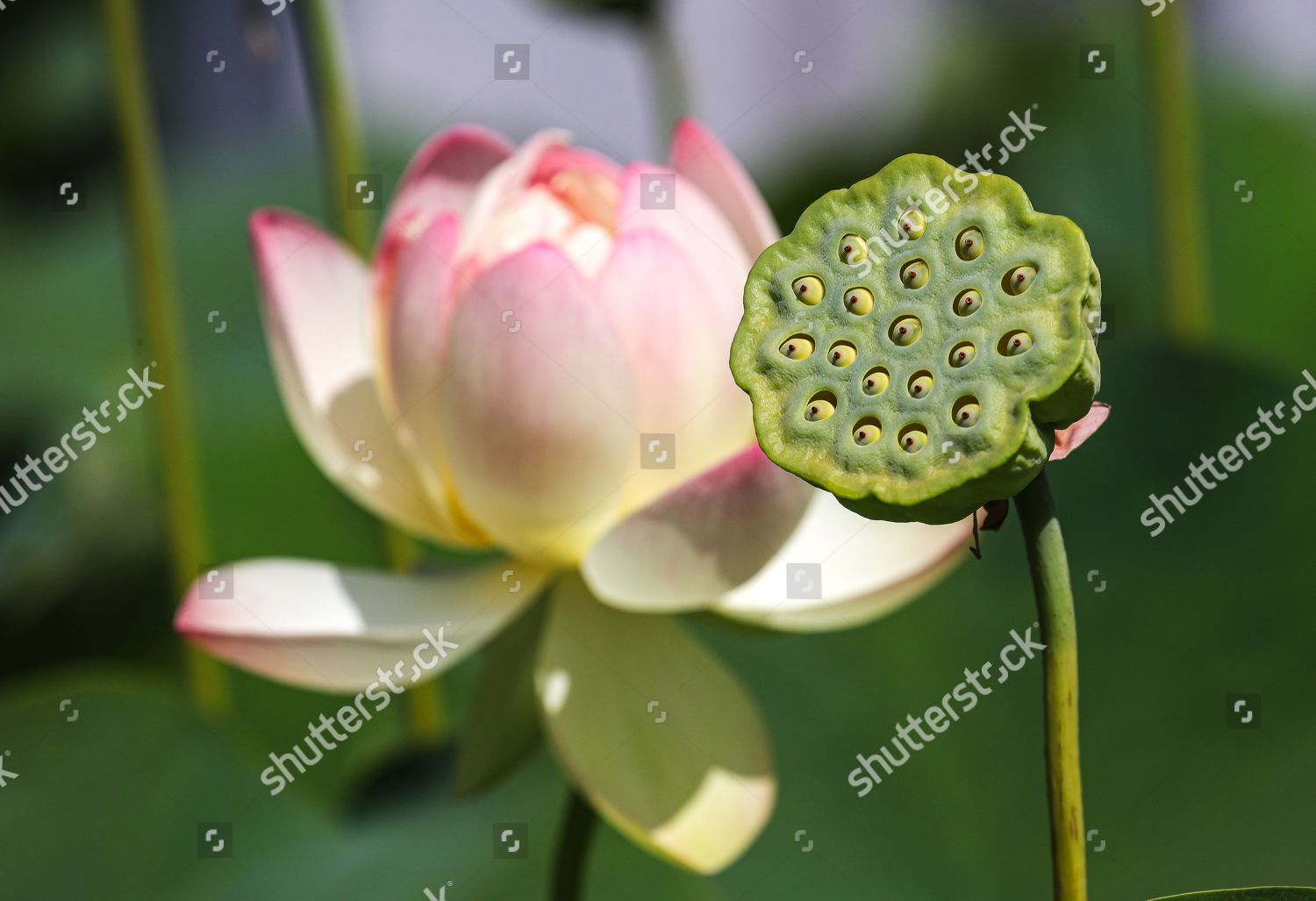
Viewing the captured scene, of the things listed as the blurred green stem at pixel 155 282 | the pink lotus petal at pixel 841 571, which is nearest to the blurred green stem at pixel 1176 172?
the pink lotus petal at pixel 841 571

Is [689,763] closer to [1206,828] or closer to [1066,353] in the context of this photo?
[1206,828]

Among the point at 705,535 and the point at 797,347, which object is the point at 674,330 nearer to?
the point at 705,535

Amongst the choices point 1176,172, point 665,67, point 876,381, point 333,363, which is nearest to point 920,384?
point 876,381

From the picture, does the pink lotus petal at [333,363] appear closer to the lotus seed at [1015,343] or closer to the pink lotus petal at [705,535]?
the pink lotus petal at [705,535]

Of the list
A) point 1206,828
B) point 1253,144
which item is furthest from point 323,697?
point 1253,144

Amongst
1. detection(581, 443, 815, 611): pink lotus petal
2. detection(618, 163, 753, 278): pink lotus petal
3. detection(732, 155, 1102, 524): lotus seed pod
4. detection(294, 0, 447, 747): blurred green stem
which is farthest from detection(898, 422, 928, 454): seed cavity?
detection(294, 0, 447, 747): blurred green stem
